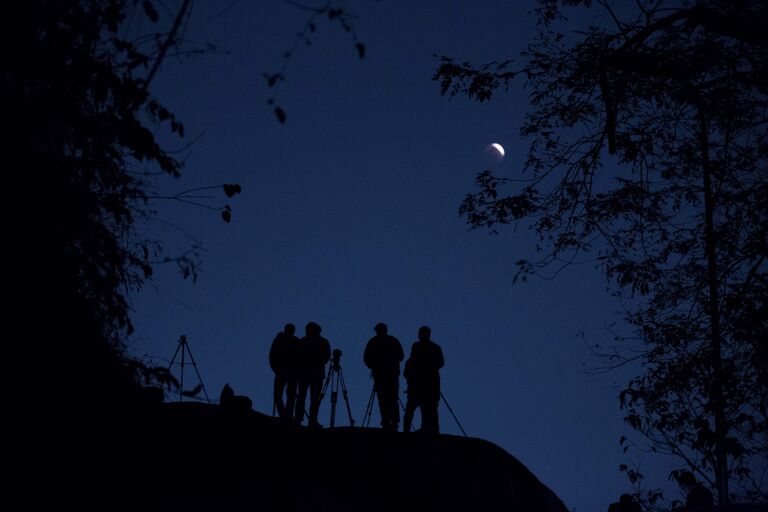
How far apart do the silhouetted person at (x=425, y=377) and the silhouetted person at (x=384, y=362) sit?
25 centimetres

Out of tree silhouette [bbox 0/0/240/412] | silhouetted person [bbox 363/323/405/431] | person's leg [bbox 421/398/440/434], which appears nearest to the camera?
tree silhouette [bbox 0/0/240/412]

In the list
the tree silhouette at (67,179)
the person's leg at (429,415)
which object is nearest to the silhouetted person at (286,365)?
the person's leg at (429,415)

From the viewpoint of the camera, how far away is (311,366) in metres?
12.1

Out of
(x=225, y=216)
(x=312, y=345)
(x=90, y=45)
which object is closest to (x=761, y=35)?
(x=225, y=216)

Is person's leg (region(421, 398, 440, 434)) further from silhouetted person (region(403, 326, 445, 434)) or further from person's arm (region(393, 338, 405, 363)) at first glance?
person's arm (region(393, 338, 405, 363))

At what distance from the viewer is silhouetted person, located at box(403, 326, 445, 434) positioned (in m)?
12.1

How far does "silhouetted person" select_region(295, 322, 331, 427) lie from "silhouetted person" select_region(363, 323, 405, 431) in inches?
30.5

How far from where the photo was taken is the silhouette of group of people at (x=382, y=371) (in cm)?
1205

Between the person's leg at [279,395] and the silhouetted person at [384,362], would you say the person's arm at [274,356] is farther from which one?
the silhouetted person at [384,362]

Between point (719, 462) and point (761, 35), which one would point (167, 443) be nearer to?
point (761, 35)

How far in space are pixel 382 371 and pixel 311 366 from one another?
48.0 inches

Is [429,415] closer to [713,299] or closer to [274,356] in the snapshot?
[274,356]

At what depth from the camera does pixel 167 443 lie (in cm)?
725

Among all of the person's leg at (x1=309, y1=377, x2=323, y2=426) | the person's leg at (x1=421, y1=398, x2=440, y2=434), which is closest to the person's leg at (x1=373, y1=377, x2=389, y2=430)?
the person's leg at (x1=421, y1=398, x2=440, y2=434)
